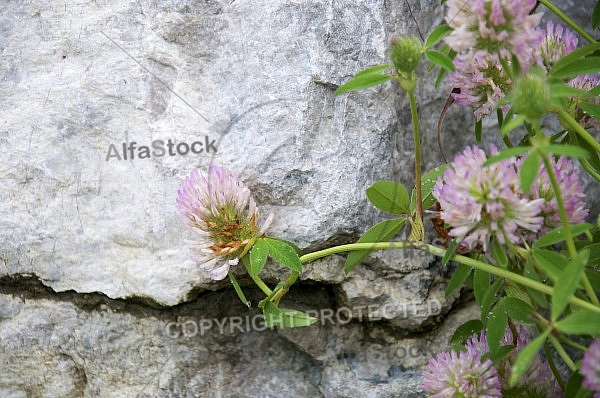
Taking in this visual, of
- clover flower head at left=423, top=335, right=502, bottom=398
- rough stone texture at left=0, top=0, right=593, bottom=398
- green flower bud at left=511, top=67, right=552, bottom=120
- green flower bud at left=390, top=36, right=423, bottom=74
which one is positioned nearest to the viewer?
green flower bud at left=511, top=67, right=552, bottom=120

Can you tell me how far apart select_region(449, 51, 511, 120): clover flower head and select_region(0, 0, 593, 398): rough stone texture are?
0.65ft

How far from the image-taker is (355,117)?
149 cm

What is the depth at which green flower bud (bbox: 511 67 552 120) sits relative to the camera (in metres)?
0.97

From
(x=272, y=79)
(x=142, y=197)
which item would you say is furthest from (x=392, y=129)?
(x=142, y=197)

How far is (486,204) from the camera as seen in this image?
3.51ft

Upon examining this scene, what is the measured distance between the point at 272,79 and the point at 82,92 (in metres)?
0.36

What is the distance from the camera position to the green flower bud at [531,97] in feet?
3.20

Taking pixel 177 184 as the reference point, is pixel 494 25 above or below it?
above

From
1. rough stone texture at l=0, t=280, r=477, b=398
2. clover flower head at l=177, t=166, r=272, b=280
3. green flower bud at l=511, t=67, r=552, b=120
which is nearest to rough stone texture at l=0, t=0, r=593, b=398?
rough stone texture at l=0, t=280, r=477, b=398

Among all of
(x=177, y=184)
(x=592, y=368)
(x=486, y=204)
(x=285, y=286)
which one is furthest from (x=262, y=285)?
(x=592, y=368)

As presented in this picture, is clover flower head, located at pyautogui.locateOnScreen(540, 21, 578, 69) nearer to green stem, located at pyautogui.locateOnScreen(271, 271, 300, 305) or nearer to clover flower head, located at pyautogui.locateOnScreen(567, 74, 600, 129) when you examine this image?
clover flower head, located at pyautogui.locateOnScreen(567, 74, 600, 129)

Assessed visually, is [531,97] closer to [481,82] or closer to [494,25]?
[494,25]

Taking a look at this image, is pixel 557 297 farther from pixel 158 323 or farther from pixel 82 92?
pixel 82 92

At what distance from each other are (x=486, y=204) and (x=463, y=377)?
0.32m
